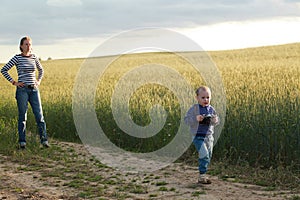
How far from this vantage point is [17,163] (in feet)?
27.6

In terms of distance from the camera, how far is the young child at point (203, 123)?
627 centimetres

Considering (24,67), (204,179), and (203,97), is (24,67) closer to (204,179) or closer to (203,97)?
(203,97)

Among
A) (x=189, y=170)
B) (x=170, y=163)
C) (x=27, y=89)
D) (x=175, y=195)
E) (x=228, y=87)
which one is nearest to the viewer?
(x=175, y=195)

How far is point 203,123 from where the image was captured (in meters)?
6.31

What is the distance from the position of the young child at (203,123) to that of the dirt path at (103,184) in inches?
13.0

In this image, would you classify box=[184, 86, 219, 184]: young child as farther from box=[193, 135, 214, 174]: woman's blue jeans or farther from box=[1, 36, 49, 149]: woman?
box=[1, 36, 49, 149]: woman

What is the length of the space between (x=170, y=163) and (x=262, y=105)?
70.8 inches

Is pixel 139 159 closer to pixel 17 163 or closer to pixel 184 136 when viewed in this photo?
pixel 184 136

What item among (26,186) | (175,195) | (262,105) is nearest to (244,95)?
(262,105)

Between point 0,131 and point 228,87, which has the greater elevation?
point 228,87

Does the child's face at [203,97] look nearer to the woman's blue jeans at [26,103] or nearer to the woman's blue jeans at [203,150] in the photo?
the woman's blue jeans at [203,150]

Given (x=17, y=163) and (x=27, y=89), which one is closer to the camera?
(x=17, y=163)

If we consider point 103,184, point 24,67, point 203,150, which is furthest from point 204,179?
point 24,67

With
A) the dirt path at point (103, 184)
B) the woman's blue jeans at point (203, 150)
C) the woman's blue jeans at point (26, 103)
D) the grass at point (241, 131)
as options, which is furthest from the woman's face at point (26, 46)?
the woman's blue jeans at point (203, 150)
